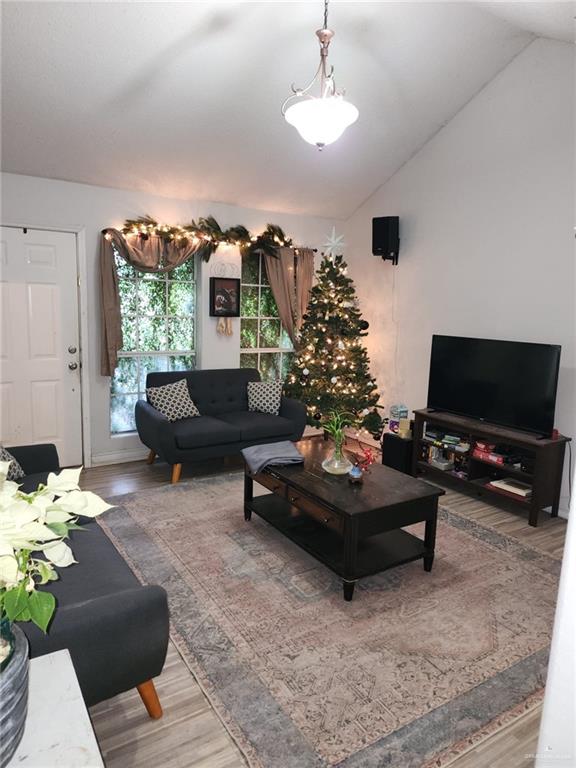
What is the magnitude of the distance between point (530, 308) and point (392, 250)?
163cm

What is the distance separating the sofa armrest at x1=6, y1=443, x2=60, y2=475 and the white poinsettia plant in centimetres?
242

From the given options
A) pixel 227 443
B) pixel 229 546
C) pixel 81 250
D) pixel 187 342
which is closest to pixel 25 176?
pixel 81 250

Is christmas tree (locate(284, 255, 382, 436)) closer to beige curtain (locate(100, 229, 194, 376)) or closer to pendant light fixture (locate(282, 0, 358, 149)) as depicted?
beige curtain (locate(100, 229, 194, 376))

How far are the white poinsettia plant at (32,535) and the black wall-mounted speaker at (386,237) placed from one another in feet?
15.6

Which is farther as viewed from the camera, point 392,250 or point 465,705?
point 392,250

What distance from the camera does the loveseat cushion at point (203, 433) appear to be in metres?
4.36

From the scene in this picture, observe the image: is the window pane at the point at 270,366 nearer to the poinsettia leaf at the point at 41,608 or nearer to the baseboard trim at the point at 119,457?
the baseboard trim at the point at 119,457

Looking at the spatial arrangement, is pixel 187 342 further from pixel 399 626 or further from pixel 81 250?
pixel 399 626

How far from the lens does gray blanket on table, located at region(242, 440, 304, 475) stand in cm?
342

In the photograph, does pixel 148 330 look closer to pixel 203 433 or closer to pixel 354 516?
pixel 203 433

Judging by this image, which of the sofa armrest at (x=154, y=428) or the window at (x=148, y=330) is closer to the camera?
the sofa armrest at (x=154, y=428)

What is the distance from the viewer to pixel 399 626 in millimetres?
2607

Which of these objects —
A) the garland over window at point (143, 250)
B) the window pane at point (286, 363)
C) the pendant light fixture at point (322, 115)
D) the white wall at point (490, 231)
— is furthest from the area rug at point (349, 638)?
the window pane at point (286, 363)

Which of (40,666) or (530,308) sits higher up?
(530,308)
